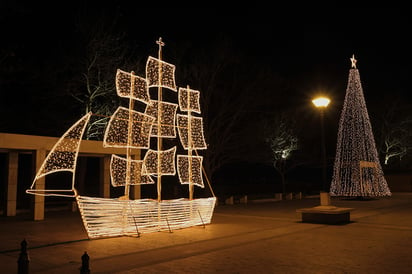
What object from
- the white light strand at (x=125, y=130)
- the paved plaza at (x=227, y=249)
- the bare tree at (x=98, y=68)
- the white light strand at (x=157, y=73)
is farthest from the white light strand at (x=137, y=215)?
the bare tree at (x=98, y=68)

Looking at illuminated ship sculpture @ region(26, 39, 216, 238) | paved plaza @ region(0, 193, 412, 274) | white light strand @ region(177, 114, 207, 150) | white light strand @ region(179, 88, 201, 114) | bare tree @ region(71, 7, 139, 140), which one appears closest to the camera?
paved plaza @ region(0, 193, 412, 274)

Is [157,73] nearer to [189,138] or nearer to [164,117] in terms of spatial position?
[164,117]

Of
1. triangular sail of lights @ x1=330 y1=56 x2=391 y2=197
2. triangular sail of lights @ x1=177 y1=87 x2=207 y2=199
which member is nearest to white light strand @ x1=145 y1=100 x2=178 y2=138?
triangular sail of lights @ x1=177 y1=87 x2=207 y2=199

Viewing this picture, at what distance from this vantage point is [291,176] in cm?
4566

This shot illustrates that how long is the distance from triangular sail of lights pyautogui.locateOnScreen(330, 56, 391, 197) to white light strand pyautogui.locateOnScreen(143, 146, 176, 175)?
543 inches

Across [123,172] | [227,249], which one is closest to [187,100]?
[123,172]

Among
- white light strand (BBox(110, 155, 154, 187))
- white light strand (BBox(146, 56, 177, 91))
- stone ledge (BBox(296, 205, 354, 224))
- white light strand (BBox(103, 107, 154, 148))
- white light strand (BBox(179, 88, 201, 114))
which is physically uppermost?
white light strand (BBox(146, 56, 177, 91))

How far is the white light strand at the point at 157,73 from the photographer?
13.5 meters

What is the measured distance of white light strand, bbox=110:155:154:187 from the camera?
1191 cm

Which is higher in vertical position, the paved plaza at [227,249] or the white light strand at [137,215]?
the white light strand at [137,215]

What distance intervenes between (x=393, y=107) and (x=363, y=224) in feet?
95.3

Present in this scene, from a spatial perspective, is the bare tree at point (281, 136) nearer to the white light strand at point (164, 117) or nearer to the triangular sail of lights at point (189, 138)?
the triangular sail of lights at point (189, 138)

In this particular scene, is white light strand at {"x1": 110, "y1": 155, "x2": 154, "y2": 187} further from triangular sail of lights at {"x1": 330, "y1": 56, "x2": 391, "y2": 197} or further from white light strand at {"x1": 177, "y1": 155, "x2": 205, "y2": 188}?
triangular sail of lights at {"x1": 330, "y1": 56, "x2": 391, "y2": 197}

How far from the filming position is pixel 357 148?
2392cm
